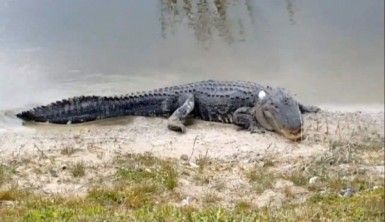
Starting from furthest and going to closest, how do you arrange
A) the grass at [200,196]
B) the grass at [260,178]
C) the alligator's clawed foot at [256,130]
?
the alligator's clawed foot at [256,130], the grass at [260,178], the grass at [200,196]

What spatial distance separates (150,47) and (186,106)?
2.23 metres

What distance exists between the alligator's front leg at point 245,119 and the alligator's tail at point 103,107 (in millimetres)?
1072

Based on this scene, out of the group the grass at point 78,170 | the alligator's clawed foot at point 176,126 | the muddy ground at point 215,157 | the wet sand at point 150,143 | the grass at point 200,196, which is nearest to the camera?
the grass at point 200,196

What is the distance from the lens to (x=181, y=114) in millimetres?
10391

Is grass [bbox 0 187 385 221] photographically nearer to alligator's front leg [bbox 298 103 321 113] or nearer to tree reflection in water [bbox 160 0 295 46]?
alligator's front leg [bbox 298 103 321 113]

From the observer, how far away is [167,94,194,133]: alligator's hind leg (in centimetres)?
990

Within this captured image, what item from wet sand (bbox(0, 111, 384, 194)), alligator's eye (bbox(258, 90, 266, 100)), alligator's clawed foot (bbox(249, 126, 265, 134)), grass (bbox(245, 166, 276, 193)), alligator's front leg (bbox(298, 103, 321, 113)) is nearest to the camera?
grass (bbox(245, 166, 276, 193))

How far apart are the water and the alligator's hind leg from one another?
1122 mm

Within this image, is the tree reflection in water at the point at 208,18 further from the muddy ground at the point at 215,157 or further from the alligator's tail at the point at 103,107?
the muddy ground at the point at 215,157

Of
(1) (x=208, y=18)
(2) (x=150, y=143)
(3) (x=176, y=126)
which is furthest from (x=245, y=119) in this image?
(1) (x=208, y=18)

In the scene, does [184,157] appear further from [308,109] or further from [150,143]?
[308,109]

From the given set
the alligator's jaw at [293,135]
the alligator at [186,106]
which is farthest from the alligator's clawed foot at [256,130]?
the alligator's jaw at [293,135]

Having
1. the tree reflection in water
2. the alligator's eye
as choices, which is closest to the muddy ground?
the alligator's eye

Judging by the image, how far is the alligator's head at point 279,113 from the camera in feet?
30.7
